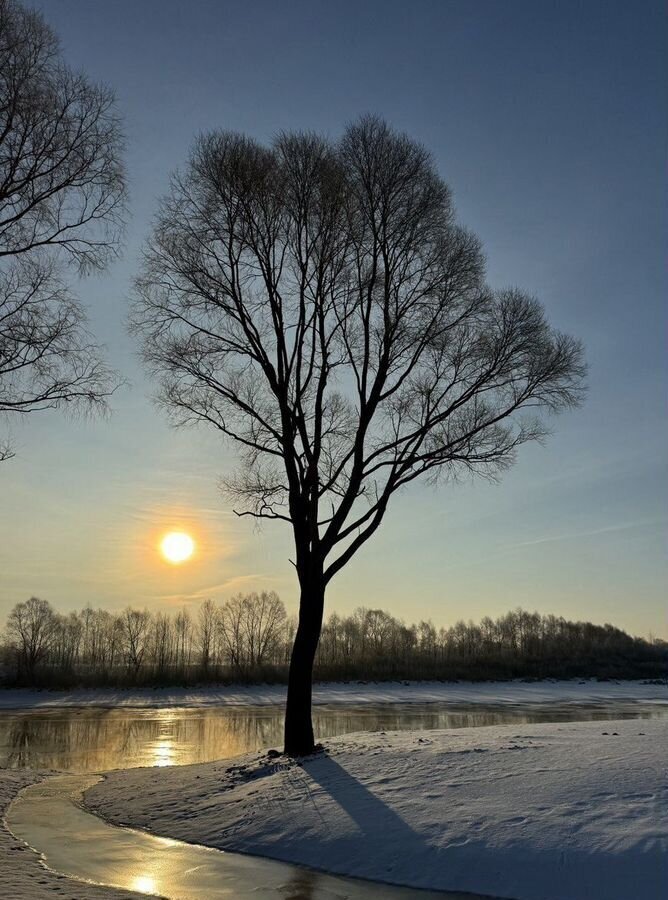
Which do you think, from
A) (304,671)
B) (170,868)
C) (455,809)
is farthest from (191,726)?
(455,809)

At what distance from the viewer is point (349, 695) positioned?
1873 inches

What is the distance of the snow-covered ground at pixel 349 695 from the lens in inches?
1709

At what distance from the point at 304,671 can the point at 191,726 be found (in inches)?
704

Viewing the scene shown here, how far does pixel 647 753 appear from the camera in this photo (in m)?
10.6

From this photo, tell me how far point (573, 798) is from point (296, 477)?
8.16m

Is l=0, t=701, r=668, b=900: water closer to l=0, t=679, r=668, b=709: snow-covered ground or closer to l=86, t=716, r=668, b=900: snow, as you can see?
l=86, t=716, r=668, b=900: snow

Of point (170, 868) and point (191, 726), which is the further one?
→ point (191, 726)

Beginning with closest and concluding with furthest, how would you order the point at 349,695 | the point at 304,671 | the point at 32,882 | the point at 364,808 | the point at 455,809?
the point at 32,882
the point at 455,809
the point at 364,808
the point at 304,671
the point at 349,695

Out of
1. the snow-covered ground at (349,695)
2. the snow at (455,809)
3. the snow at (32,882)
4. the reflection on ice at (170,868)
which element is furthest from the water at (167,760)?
the snow-covered ground at (349,695)

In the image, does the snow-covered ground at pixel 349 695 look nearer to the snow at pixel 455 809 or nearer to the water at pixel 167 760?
the water at pixel 167 760

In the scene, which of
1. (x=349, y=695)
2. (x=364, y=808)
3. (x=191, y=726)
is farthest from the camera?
(x=349, y=695)

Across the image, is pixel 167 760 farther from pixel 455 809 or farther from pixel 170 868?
pixel 455 809

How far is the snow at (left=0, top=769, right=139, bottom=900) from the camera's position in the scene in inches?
272

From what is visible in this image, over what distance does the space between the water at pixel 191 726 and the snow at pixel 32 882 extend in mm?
9991
